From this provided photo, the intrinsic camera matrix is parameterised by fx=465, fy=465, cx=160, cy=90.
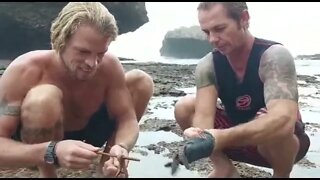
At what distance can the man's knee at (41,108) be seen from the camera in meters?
2.58

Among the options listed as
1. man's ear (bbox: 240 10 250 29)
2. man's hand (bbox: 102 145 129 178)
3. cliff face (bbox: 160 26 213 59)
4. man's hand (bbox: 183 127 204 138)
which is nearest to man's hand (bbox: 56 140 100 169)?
man's hand (bbox: 102 145 129 178)

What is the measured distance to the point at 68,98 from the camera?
9.69 ft

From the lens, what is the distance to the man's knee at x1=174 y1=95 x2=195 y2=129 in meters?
3.13

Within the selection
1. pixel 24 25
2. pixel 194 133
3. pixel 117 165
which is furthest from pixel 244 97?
pixel 24 25

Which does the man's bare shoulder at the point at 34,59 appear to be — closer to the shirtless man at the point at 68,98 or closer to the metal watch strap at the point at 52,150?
the shirtless man at the point at 68,98

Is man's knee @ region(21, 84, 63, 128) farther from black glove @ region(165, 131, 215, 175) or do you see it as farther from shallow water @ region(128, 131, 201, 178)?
shallow water @ region(128, 131, 201, 178)

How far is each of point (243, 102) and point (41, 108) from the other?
4.11 ft

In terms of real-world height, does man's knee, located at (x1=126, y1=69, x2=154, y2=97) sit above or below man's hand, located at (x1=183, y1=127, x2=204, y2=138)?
above

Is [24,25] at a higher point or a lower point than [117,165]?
lower

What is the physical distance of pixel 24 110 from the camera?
2.62 metres

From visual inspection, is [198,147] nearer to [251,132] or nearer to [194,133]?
[194,133]

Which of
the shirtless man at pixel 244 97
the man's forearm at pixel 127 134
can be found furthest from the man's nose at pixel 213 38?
the man's forearm at pixel 127 134

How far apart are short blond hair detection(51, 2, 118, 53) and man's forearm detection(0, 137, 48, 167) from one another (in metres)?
0.59

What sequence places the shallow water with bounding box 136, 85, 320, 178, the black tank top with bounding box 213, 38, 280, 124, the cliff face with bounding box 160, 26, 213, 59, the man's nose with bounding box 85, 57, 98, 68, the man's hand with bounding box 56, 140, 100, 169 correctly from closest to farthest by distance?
1. the man's hand with bounding box 56, 140, 100, 169
2. the man's nose with bounding box 85, 57, 98, 68
3. the black tank top with bounding box 213, 38, 280, 124
4. the shallow water with bounding box 136, 85, 320, 178
5. the cliff face with bounding box 160, 26, 213, 59
